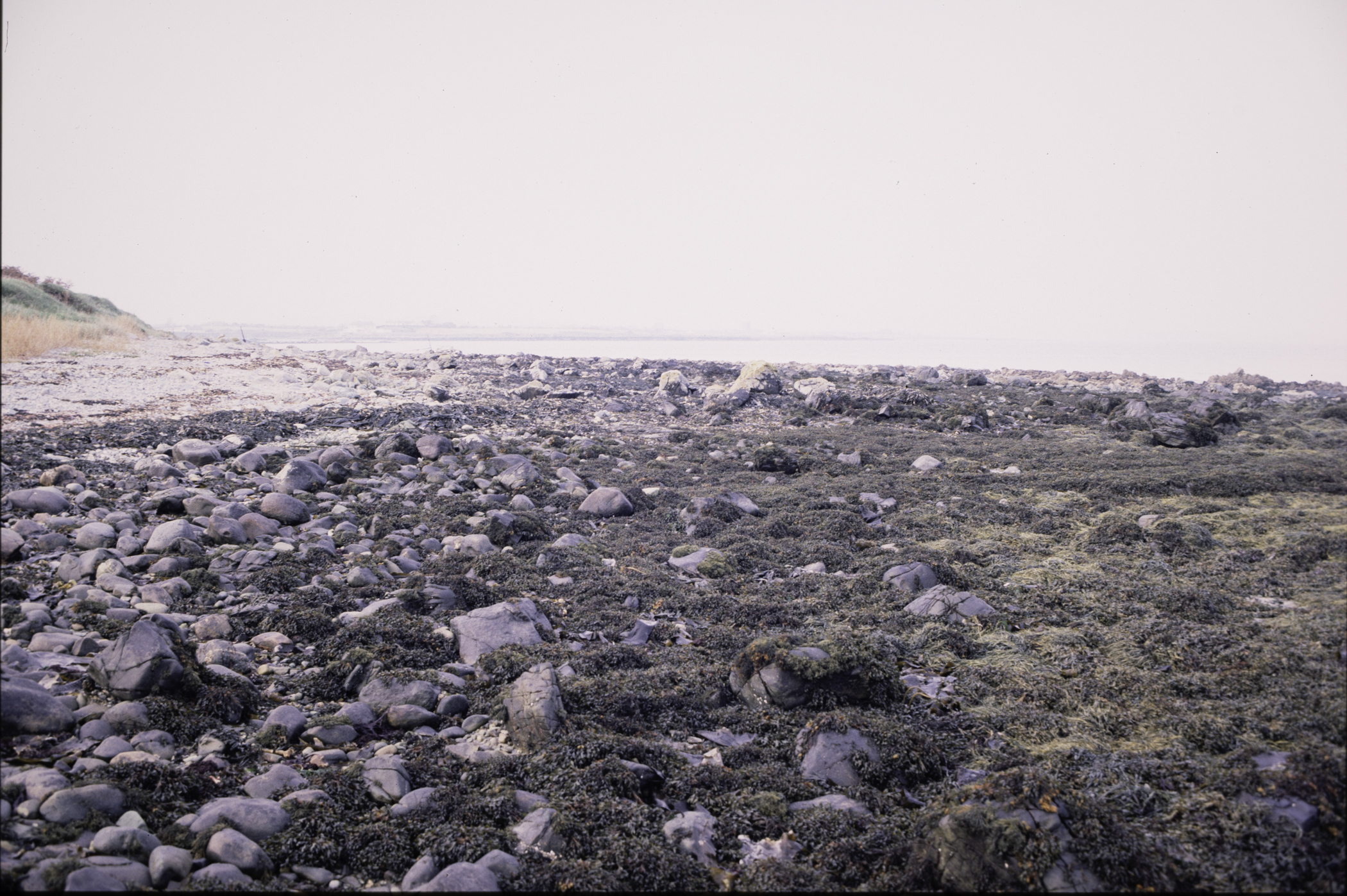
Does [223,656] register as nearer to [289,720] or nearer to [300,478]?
[289,720]

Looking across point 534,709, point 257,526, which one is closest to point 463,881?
point 534,709

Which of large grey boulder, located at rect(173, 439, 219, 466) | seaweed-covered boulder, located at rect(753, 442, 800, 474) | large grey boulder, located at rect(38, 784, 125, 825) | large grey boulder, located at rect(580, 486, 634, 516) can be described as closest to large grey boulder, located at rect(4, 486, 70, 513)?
large grey boulder, located at rect(173, 439, 219, 466)

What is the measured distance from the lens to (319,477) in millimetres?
8234

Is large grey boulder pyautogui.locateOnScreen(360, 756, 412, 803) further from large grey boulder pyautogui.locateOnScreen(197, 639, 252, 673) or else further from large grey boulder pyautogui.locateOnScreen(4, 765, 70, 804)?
large grey boulder pyautogui.locateOnScreen(197, 639, 252, 673)

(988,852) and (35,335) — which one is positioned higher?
(35,335)

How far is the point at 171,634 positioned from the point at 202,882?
2.30m

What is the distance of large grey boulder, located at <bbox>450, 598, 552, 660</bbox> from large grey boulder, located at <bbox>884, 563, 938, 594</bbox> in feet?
11.4

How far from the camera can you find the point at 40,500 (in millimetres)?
5809

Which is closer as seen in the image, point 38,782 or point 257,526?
point 38,782

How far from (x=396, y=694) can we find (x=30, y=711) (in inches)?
68.8

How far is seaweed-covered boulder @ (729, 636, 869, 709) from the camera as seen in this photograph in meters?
4.21

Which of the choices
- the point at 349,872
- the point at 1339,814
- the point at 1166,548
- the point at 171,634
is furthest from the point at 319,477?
the point at 1166,548

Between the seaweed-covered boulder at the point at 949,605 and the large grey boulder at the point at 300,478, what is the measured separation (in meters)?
7.25

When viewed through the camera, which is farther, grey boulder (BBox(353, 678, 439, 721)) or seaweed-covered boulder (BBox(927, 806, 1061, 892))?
grey boulder (BBox(353, 678, 439, 721))
